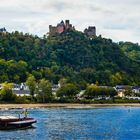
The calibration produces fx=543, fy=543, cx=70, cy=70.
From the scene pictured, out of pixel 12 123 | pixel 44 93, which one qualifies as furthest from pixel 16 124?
pixel 44 93

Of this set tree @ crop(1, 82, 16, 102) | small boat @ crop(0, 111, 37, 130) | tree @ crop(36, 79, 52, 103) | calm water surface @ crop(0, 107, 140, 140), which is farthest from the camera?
tree @ crop(36, 79, 52, 103)

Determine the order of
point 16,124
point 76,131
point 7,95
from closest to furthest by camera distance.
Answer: point 76,131 < point 16,124 < point 7,95

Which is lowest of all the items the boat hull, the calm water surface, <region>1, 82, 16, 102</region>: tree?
the calm water surface

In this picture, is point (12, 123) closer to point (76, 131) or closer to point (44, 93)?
point (76, 131)

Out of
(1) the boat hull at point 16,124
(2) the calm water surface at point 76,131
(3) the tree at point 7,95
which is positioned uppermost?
(3) the tree at point 7,95

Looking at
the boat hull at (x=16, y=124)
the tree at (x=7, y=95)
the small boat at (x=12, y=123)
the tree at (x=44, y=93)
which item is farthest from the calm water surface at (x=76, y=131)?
the tree at (x=44, y=93)

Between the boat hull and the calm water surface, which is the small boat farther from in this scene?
the calm water surface

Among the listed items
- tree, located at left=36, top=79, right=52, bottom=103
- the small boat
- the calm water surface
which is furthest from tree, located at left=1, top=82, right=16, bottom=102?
the small boat

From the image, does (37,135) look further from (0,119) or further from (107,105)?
(107,105)

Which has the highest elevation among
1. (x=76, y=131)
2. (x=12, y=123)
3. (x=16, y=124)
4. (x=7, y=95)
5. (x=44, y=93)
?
(x=44, y=93)

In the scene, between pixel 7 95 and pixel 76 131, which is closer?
pixel 76 131

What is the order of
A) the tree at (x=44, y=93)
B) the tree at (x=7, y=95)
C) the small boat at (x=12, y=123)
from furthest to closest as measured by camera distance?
the tree at (x=44, y=93) → the tree at (x=7, y=95) → the small boat at (x=12, y=123)

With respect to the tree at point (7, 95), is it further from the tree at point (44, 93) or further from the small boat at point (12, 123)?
the small boat at point (12, 123)

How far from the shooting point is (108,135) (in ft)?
301
